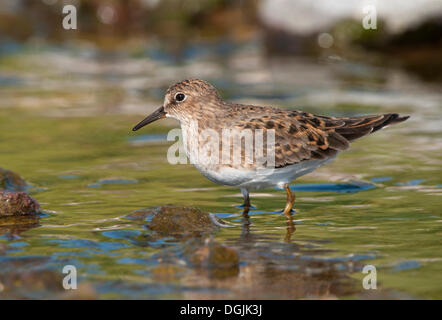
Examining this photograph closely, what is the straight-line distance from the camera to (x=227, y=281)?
7.45 meters

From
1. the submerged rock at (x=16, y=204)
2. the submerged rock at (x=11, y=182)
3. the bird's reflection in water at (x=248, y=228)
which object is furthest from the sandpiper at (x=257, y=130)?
the submerged rock at (x=11, y=182)

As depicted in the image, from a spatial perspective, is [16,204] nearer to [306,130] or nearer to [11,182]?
[11,182]

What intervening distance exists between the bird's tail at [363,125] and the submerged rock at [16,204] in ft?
13.6

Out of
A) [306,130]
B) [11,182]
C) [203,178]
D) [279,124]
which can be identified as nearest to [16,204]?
[11,182]

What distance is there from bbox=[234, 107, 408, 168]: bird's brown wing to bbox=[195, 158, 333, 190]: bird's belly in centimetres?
12

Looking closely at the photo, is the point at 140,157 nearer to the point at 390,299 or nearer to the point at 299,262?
the point at 299,262

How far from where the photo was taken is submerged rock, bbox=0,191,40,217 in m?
9.52

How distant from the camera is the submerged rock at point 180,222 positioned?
9.01m

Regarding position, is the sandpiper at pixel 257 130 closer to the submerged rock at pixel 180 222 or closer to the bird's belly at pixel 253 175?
the bird's belly at pixel 253 175

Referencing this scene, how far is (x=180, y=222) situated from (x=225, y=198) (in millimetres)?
1921

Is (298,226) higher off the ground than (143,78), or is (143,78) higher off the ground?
(143,78)

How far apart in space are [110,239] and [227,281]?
1877mm
